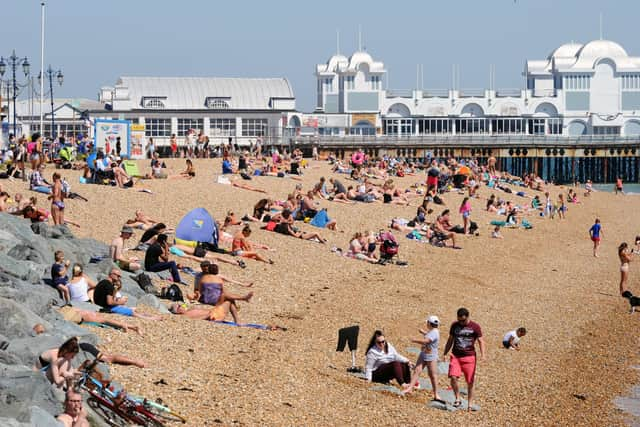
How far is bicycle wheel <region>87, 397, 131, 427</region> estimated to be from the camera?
823 centimetres

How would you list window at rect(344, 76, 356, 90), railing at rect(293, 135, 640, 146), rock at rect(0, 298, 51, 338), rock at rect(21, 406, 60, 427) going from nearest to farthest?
rock at rect(21, 406, 60, 427) → rock at rect(0, 298, 51, 338) → railing at rect(293, 135, 640, 146) → window at rect(344, 76, 356, 90)

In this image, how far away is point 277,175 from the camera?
31766mm

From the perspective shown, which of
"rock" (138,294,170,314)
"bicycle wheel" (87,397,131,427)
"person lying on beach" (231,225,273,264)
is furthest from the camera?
"person lying on beach" (231,225,273,264)

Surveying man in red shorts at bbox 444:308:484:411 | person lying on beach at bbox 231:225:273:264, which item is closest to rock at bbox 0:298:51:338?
man in red shorts at bbox 444:308:484:411

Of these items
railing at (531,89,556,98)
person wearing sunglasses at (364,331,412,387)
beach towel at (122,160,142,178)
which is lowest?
person wearing sunglasses at (364,331,412,387)

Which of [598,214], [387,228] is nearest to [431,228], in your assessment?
[387,228]

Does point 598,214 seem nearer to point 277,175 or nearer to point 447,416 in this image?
point 277,175

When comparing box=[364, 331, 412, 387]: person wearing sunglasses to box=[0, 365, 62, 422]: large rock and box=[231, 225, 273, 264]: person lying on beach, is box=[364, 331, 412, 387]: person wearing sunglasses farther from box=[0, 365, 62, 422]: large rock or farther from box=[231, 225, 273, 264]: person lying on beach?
box=[231, 225, 273, 264]: person lying on beach

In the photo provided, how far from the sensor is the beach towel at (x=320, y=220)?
22875mm

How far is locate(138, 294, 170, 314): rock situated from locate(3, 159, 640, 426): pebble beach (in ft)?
1.03

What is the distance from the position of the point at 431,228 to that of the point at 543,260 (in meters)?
2.62

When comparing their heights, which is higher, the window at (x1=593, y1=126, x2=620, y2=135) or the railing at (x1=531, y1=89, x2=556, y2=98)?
the railing at (x1=531, y1=89, x2=556, y2=98)

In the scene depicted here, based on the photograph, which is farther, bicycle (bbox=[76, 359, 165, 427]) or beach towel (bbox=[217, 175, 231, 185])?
beach towel (bbox=[217, 175, 231, 185])

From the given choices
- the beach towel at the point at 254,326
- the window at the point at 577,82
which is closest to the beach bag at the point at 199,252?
the beach towel at the point at 254,326
